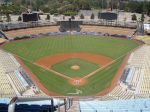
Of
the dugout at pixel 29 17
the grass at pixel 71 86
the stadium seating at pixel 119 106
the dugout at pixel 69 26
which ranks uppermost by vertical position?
the dugout at pixel 29 17

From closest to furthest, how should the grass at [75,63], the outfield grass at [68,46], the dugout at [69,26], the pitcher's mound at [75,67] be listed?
the grass at [75,63] → the pitcher's mound at [75,67] → the outfield grass at [68,46] → the dugout at [69,26]

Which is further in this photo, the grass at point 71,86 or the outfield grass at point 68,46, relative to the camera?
the outfield grass at point 68,46

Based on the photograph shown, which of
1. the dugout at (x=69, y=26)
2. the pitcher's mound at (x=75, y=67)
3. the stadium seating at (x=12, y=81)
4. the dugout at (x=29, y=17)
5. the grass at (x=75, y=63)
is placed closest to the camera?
the stadium seating at (x=12, y=81)

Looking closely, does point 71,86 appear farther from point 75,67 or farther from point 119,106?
point 119,106

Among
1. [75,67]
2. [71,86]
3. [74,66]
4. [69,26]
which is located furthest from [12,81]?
[69,26]

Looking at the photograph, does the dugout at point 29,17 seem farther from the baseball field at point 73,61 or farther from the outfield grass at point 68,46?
the outfield grass at point 68,46

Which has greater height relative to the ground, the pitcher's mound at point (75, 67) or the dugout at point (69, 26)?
the dugout at point (69, 26)

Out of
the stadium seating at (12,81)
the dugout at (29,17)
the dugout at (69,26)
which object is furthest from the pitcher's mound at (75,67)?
the dugout at (29,17)

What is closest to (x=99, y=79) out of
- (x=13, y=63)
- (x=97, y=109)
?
(x=13, y=63)
